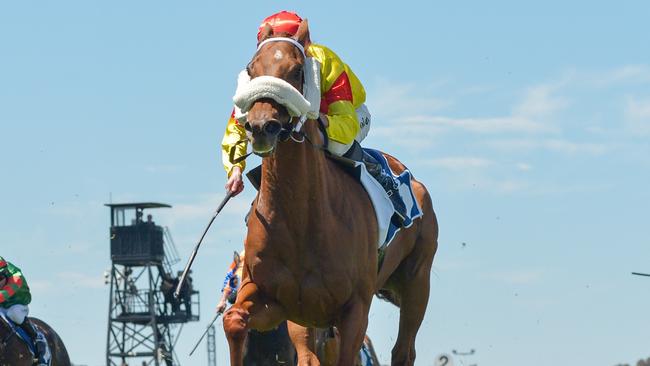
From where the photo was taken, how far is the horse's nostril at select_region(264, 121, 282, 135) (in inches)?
381

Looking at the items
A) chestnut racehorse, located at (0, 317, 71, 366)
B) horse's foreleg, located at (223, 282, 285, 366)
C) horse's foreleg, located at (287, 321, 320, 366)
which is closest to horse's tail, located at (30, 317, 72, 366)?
chestnut racehorse, located at (0, 317, 71, 366)

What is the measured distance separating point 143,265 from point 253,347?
137ft

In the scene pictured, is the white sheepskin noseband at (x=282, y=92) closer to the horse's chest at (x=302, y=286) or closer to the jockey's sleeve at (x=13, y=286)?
the horse's chest at (x=302, y=286)

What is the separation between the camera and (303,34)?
10.6 meters

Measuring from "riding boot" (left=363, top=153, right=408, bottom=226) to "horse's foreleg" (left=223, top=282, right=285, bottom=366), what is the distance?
1582 millimetres

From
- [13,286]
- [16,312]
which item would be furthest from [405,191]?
[13,286]

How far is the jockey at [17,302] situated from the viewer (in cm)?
1752

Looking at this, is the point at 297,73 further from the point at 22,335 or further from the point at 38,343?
the point at 38,343

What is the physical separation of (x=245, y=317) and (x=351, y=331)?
0.67 m

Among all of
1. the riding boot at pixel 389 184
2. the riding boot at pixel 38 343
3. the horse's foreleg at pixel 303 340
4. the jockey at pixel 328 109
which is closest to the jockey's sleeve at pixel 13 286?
the riding boot at pixel 38 343

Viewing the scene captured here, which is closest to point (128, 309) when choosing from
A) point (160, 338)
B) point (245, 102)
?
point (160, 338)

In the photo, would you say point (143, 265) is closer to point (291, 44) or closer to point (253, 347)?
point (253, 347)

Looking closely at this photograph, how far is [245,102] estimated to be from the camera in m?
9.85

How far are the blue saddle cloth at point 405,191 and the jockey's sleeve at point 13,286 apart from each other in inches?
230
